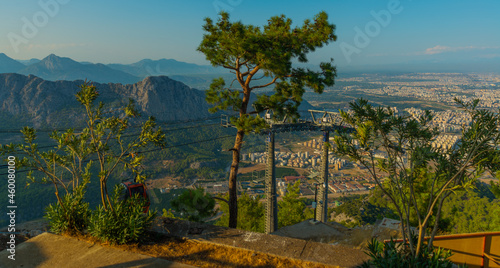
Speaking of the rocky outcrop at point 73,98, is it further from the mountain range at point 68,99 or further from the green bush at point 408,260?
the green bush at point 408,260

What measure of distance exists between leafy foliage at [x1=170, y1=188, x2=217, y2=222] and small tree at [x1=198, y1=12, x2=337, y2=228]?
1478mm

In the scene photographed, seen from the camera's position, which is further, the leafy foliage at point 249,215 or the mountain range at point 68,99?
the mountain range at point 68,99

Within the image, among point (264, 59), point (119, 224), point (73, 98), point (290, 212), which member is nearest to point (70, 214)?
point (119, 224)

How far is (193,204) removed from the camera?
39.4 feet

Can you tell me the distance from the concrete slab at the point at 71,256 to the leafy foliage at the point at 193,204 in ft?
17.2

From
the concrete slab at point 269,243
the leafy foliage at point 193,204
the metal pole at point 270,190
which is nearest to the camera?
the concrete slab at point 269,243

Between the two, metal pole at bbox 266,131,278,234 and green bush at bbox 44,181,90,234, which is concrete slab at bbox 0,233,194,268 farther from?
metal pole at bbox 266,131,278,234

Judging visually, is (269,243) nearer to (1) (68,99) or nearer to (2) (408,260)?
(2) (408,260)

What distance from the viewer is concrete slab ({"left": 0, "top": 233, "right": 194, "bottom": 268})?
5.92 metres

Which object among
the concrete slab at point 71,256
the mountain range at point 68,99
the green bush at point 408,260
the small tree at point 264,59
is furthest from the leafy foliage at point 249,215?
the mountain range at point 68,99

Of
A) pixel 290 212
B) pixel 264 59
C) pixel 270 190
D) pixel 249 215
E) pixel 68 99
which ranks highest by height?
pixel 264 59

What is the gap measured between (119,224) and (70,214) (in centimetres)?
146

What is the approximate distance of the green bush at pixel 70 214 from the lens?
7.16 metres

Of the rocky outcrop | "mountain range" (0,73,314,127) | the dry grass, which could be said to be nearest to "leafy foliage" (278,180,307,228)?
the dry grass
